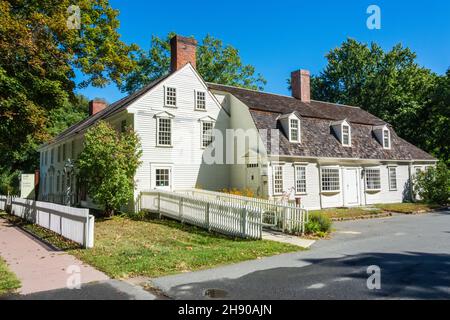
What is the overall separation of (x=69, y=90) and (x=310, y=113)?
51.3 ft

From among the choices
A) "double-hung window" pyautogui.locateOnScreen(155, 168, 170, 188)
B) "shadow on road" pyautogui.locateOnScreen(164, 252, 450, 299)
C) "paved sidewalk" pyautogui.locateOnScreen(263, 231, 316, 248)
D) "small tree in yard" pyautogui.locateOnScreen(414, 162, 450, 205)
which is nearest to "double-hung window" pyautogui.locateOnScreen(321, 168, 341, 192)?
"small tree in yard" pyautogui.locateOnScreen(414, 162, 450, 205)

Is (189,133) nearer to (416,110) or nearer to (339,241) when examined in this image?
(339,241)

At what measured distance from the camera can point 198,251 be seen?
9.98m

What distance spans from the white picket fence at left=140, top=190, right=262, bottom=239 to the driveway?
2231 mm

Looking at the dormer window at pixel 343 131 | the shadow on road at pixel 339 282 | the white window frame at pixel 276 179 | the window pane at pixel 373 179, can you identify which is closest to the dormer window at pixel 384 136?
the window pane at pixel 373 179

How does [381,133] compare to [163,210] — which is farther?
[381,133]

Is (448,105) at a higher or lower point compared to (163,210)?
higher

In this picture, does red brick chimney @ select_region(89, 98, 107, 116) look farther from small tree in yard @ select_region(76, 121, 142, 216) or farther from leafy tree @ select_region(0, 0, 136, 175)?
small tree in yard @ select_region(76, 121, 142, 216)

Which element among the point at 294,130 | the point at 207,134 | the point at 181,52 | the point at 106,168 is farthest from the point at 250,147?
the point at 106,168

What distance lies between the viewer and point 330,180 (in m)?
23.0

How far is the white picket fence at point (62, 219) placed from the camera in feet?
35.3

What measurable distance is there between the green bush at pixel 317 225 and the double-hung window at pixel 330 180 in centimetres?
951

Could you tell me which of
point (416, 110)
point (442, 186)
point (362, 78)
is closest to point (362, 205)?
point (442, 186)
